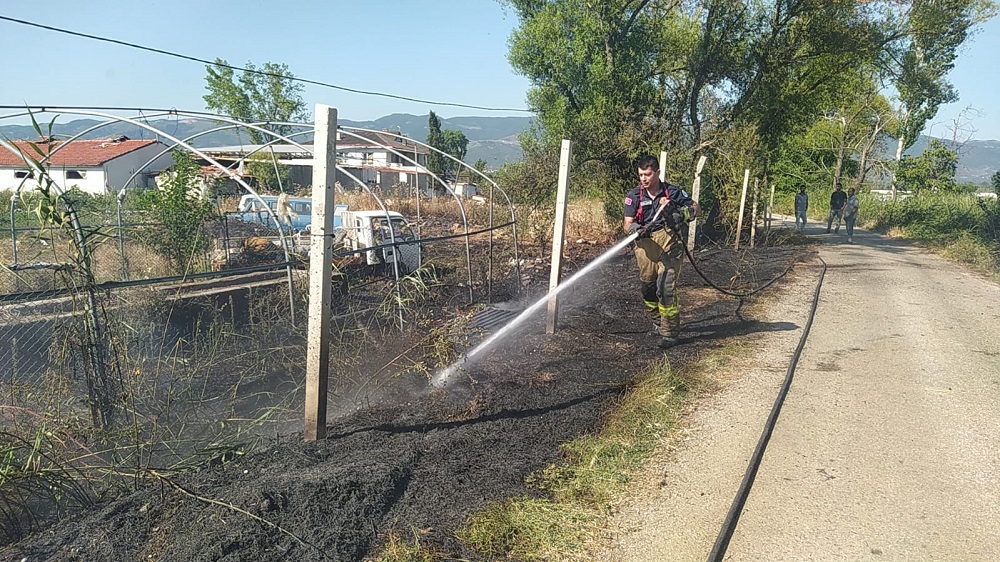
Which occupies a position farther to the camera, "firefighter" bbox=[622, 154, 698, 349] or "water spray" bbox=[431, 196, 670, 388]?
"firefighter" bbox=[622, 154, 698, 349]

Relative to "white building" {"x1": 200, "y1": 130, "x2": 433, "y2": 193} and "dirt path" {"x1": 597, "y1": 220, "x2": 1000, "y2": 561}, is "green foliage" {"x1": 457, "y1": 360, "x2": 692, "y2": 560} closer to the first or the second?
"dirt path" {"x1": 597, "y1": 220, "x2": 1000, "y2": 561}

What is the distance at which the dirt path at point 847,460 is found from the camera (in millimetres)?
3398

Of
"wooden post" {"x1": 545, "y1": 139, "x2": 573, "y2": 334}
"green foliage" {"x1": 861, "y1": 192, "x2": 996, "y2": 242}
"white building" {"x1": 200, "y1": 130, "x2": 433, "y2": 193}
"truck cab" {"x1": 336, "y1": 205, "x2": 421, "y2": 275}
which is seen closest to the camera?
"wooden post" {"x1": 545, "y1": 139, "x2": 573, "y2": 334}

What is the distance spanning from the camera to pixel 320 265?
4121mm

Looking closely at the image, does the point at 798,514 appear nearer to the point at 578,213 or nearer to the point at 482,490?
the point at 482,490

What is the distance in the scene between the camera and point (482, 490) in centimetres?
374

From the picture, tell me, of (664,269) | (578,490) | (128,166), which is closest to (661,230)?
(664,269)

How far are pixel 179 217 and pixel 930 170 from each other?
137ft

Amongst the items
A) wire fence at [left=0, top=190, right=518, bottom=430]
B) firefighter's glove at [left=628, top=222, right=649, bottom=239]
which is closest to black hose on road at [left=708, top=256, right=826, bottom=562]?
firefighter's glove at [left=628, top=222, right=649, bottom=239]

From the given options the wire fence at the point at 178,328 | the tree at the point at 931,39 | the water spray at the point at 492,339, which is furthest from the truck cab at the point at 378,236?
the tree at the point at 931,39

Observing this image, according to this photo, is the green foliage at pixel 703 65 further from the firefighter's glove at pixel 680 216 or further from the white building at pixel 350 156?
the firefighter's glove at pixel 680 216

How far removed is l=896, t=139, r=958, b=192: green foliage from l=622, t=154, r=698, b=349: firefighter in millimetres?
38619

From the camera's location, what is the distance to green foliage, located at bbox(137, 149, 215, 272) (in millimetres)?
10805

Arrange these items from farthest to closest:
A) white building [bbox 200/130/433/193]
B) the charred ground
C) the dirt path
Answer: white building [bbox 200/130/433/193] → the dirt path → the charred ground
